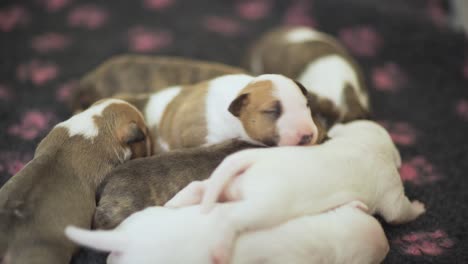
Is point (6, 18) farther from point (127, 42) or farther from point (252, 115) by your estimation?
point (252, 115)

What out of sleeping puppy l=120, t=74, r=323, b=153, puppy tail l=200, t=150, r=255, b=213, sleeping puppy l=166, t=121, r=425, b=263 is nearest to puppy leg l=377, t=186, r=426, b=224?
sleeping puppy l=166, t=121, r=425, b=263

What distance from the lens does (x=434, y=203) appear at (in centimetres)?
257

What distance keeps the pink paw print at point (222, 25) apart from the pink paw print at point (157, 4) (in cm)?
32

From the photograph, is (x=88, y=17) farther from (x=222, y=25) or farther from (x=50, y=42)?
(x=222, y=25)

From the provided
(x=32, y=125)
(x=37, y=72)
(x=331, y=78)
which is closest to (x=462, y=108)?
(x=331, y=78)

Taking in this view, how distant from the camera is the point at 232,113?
229cm

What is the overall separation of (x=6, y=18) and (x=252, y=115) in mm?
2520

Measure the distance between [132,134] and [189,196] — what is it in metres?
0.51

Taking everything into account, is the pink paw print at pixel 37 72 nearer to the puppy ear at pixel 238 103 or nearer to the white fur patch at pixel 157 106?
the white fur patch at pixel 157 106

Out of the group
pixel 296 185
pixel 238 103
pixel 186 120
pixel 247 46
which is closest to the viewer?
pixel 296 185

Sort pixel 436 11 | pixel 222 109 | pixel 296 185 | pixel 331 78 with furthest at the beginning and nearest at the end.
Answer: pixel 436 11, pixel 331 78, pixel 222 109, pixel 296 185

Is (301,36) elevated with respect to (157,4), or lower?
lower

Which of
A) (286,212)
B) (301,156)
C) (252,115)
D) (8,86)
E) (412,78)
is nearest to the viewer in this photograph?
(286,212)

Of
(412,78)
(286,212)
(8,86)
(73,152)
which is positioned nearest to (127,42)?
(8,86)
